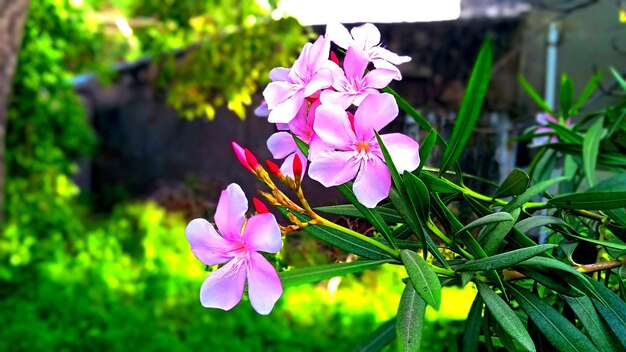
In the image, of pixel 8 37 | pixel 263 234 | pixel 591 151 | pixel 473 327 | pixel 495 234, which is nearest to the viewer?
pixel 263 234

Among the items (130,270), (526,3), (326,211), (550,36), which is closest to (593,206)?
(326,211)

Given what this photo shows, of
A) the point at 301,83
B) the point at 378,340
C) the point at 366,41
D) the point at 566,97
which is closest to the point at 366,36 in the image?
the point at 366,41

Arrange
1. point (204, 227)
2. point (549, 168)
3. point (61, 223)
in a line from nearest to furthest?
point (204, 227), point (549, 168), point (61, 223)

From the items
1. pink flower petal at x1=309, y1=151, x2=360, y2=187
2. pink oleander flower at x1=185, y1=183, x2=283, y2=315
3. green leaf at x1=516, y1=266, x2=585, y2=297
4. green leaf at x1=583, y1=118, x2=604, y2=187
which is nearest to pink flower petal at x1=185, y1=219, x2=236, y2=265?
pink oleander flower at x1=185, y1=183, x2=283, y2=315

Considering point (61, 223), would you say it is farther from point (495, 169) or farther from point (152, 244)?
point (495, 169)

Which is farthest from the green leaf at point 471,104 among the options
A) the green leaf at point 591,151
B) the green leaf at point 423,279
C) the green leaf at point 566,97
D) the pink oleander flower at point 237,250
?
the green leaf at point 566,97

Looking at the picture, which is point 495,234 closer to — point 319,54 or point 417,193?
point 417,193

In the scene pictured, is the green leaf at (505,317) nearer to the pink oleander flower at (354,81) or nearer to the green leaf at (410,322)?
the green leaf at (410,322)
